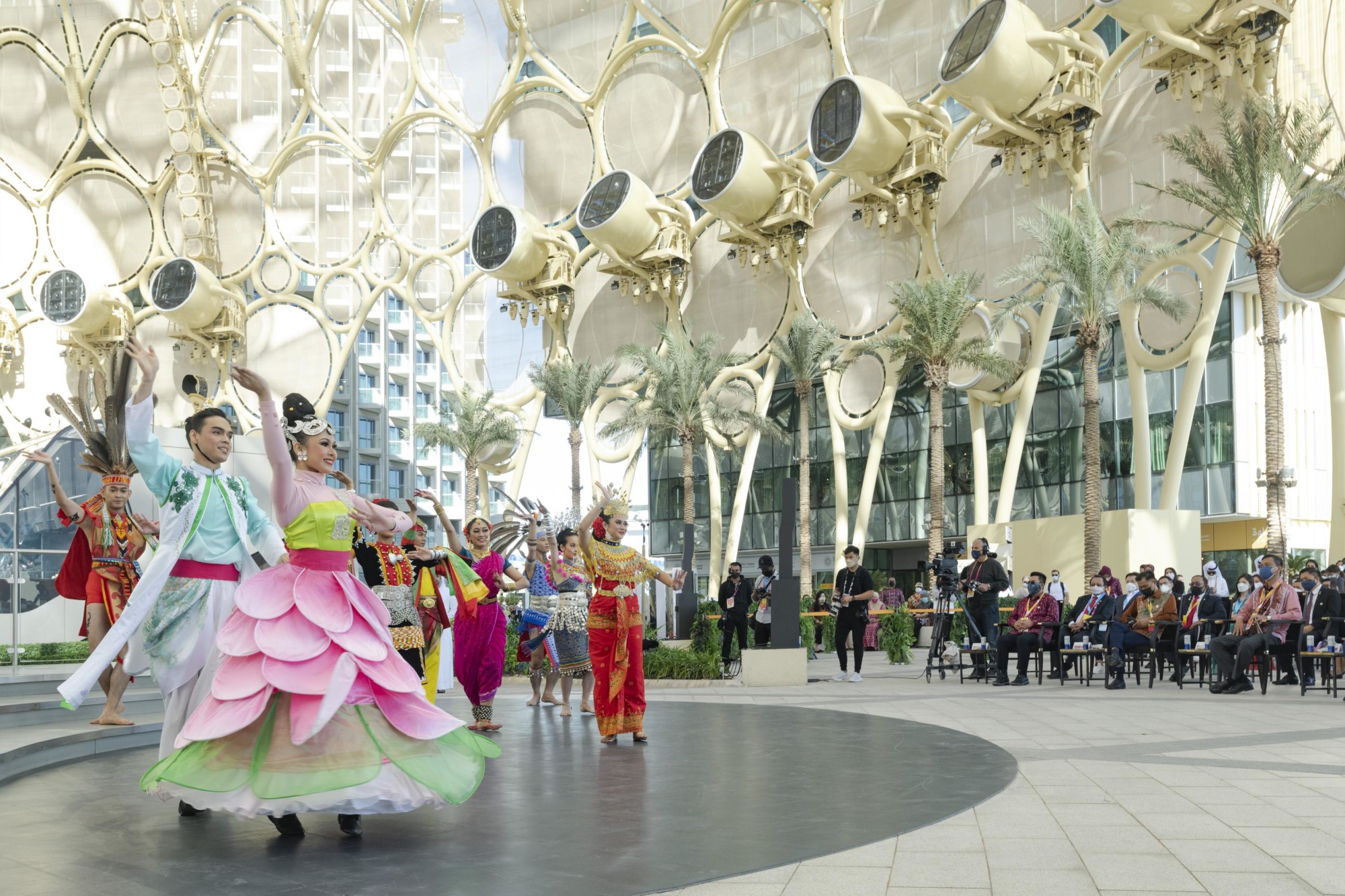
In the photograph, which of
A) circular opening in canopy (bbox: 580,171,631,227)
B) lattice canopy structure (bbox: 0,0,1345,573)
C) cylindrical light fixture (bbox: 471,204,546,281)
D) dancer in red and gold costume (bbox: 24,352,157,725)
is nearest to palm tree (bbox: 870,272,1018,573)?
lattice canopy structure (bbox: 0,0,1345,573)

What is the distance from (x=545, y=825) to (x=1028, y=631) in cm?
1114

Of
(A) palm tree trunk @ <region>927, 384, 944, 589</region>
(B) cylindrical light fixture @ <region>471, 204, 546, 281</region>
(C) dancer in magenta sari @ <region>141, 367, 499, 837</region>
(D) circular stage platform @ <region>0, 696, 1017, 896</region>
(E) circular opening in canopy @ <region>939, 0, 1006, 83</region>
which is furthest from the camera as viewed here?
(B) cylindrical light fixture @ <region>471, 204, 546, 281</region>

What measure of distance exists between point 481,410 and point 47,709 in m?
35.4

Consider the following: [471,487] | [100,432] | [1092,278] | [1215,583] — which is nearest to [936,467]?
[1092,278]

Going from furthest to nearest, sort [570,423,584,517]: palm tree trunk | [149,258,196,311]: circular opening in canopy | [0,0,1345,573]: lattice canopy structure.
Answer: [149,258,196,311]: circular opening in canopy < [570,423,584,517]: palm tree trunk < [0,0,1345,573]: lattice canopy structure

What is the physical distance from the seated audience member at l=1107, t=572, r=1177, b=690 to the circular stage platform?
22.4 feet

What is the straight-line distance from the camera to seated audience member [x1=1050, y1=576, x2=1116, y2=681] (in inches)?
572

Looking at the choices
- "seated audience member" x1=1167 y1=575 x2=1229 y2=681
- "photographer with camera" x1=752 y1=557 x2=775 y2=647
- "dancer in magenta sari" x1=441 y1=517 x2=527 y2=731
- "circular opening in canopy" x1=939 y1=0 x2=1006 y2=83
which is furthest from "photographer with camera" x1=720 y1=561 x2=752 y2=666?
"circular opening in canopy" x1=939 y1=0 x2=1006 y2=83

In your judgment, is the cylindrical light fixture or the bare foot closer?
the bare foot

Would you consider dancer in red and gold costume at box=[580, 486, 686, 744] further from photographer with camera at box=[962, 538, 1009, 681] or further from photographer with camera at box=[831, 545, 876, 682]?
photographer with camera at box=[962, 538, 1009, 681]

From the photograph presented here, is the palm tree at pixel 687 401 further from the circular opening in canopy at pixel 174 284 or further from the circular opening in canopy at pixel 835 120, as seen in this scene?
the circular opening in canopy at pixel 174 284

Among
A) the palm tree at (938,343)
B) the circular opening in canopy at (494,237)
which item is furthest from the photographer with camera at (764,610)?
the circular opening in canopy at (494,237)

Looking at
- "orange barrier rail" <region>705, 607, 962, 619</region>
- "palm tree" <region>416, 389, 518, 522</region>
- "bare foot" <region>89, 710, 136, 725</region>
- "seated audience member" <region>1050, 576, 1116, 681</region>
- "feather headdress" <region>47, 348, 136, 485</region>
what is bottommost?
"bare foot" <region>89, 710, 136, 725</region>

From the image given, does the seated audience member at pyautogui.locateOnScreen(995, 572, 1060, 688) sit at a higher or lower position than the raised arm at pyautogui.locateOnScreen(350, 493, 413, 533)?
lower
